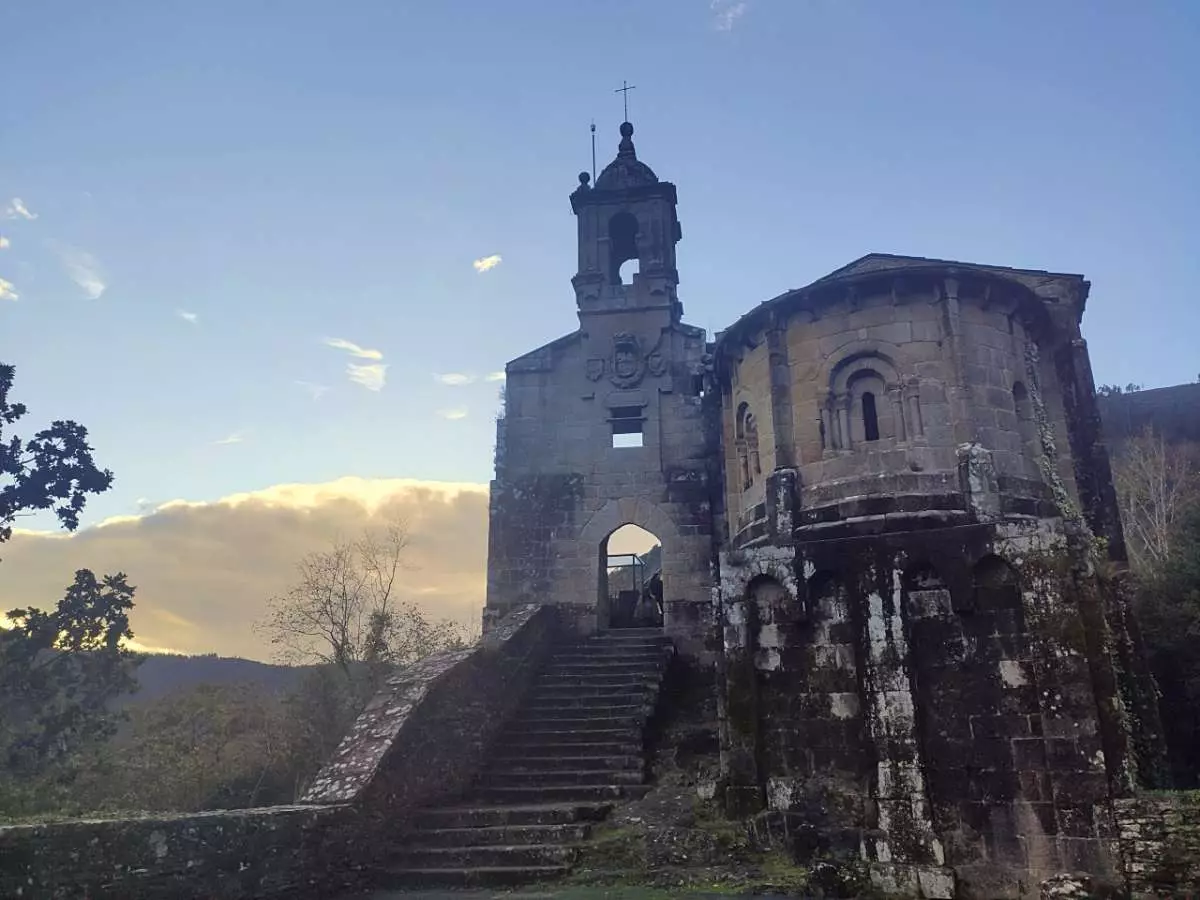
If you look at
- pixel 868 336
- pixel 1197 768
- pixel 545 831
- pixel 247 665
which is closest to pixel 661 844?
pixel 545 831

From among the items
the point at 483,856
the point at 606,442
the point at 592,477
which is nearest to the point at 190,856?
the point at 483,856

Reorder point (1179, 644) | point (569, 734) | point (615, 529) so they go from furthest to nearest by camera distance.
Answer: point (615, 529) < point (569, 734) < point (1179, 644)

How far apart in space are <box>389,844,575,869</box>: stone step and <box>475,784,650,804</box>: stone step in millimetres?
1403

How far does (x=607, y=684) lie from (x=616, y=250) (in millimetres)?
10295

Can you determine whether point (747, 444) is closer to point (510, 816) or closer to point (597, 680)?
point (597, 680)

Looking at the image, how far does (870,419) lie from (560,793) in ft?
21.3

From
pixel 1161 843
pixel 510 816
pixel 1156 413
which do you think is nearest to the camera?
pixel 1161 843

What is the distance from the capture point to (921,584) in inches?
392

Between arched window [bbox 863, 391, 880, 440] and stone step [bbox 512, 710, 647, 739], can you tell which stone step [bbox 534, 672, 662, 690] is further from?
arched window [bbox 863, 391, 880, 440]

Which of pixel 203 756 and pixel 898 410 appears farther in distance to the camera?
pixel 203 756

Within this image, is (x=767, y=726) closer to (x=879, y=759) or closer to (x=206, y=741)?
(x=879, y=759)

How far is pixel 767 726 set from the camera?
10328 mm

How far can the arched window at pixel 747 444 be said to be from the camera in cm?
1345

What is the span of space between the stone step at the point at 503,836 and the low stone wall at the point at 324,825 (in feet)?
1.40
